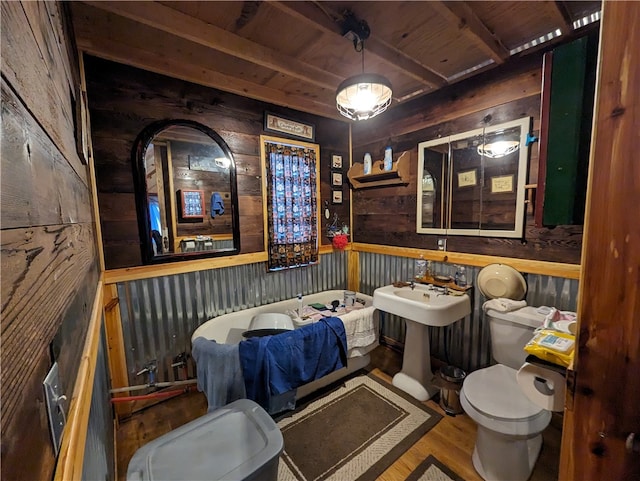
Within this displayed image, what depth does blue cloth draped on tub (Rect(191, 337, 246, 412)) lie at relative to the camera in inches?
67.4

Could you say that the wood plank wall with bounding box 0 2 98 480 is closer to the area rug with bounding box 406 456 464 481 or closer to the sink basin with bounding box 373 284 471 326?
the area rug with bounding box 406 456 464 481

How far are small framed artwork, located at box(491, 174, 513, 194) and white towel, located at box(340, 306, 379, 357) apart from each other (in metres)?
1.36

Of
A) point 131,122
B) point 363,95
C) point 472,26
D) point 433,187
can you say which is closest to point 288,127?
point 363,95

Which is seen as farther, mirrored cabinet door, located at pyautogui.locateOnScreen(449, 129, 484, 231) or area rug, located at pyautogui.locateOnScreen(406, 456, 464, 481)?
mirrored cabinet door, located at pyautogui.locateOnScreen(449, 129, 484, 231)

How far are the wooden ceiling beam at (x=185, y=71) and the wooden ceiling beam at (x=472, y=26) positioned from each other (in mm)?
1356

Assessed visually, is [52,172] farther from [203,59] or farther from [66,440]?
[203,59]

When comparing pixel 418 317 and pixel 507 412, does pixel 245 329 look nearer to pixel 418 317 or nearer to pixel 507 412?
pixel 418 317

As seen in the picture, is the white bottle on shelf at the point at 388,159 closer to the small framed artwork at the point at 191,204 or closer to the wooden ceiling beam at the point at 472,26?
the wooden ceiling beam at the point at 472,26

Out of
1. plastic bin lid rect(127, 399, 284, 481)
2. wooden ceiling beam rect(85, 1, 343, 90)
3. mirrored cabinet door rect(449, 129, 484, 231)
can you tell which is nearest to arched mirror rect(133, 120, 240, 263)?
wooden ceiling beam rect(85, 1, 343, 90)

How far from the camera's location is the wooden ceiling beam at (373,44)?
1.40 meters

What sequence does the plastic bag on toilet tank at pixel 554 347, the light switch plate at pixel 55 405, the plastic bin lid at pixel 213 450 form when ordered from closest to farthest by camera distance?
the light switch plate at pixel 55 405, the plastic bag on toilet tank at pixel 554 347, the plastic bin lid at pixel 213 450

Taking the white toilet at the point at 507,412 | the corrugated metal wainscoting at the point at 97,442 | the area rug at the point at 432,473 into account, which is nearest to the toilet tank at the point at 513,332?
the white toilet at the point at 507,412

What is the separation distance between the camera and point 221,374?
171 centimetres

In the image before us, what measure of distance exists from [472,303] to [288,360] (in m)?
1.56
